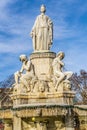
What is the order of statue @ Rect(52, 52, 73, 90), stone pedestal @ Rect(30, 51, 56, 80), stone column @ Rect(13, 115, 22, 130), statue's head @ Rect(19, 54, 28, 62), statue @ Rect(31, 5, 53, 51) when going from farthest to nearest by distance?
statue @ Rect(31, 5, 53, 51) < stone pedestal @ Rect(30, 51, 56, 80) < statue's head @ Rect(19, 54, 28, 62) < statue @ Rect(52, 52, 73, 90) < stone column @ Rect(13, 115, 22, 130)

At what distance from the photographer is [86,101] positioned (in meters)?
49.9

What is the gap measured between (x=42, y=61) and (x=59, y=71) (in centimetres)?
147

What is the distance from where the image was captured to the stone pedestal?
2642 cm

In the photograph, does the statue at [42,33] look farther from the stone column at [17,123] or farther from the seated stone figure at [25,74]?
the stone column at [17,123]

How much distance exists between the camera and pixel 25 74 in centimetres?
2578

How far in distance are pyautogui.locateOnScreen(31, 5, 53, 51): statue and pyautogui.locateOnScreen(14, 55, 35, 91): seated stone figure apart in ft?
4.74

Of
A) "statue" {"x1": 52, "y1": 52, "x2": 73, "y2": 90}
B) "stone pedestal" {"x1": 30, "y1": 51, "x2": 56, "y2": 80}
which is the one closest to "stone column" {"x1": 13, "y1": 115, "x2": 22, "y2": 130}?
"statue" {"x1": 52, "y1": 52, "x2": 73, "y2": 90}

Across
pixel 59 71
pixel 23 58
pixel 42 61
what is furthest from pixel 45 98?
pixel 23 58

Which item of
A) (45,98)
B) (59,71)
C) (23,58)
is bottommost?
(45,98)

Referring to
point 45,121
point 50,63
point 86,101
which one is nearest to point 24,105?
point 45,121

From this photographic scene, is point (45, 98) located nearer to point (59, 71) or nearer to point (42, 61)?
point (59, 71)

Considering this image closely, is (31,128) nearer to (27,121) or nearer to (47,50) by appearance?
(27,121)

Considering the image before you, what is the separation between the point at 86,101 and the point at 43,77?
2455cm

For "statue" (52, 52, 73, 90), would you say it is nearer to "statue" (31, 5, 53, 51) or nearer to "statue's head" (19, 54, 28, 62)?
"statue" (31, 5, 53, 51)
